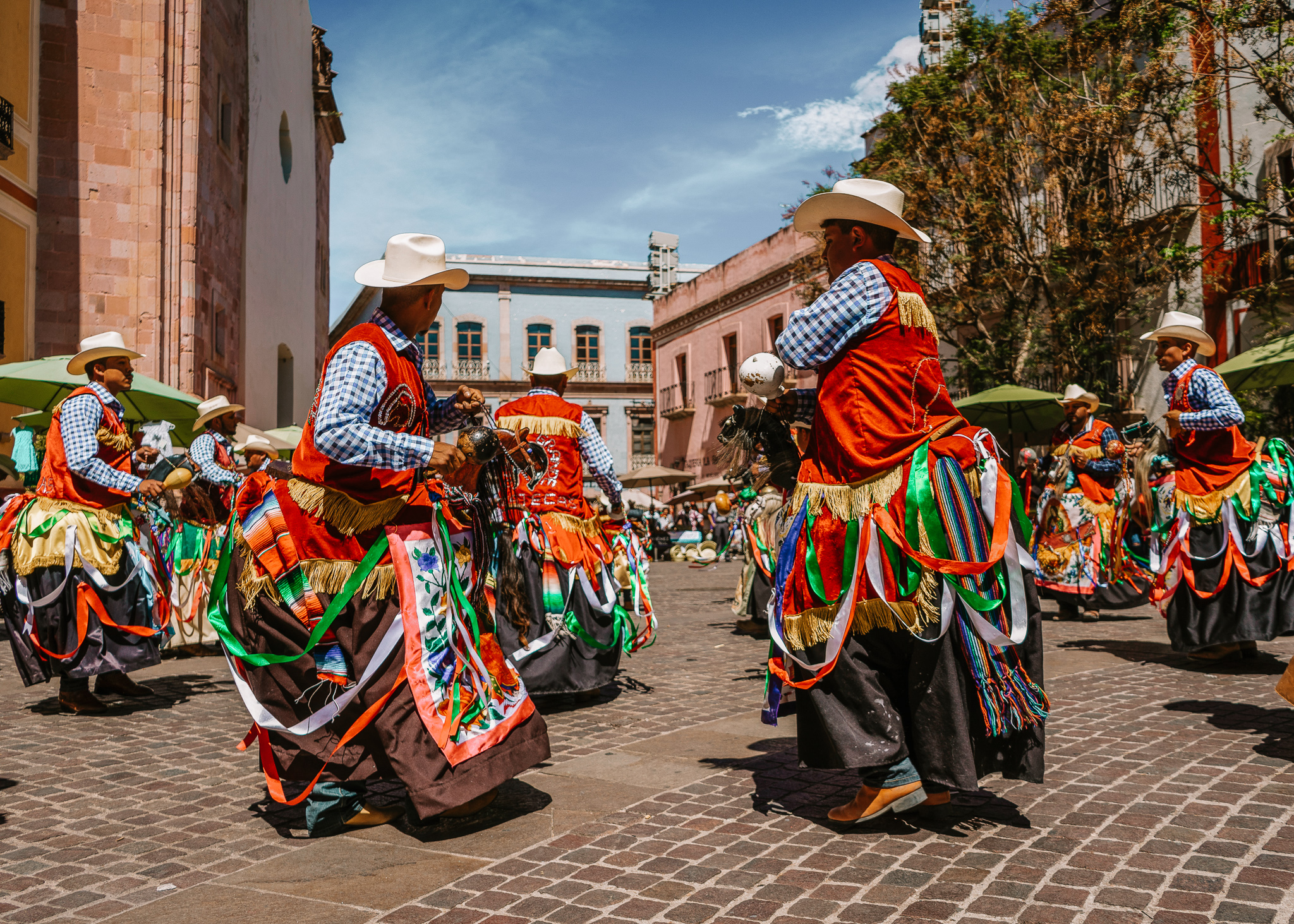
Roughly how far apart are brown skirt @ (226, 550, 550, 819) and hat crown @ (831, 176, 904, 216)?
6.94ft

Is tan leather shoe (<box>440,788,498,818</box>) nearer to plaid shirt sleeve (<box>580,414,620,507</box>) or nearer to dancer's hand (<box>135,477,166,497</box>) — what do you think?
plaid shirt sleeve (<box>580,414,620,507</box>)

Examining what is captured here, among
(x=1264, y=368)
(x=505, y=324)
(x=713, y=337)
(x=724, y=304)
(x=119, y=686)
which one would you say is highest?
(x=505, y=324)

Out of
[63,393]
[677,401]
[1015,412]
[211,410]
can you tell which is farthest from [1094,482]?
[677,401]

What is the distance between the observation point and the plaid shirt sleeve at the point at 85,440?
20.1 ft

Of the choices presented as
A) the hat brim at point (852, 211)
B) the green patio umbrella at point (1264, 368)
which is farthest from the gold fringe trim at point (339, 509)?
the green patio umbrella at point (1264, 368)

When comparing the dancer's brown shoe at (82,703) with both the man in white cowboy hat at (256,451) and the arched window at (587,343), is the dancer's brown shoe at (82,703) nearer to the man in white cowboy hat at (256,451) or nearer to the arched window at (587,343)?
the man in white cowboy hat at (256,451)

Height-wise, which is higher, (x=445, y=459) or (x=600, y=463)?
(x=600, y=463)

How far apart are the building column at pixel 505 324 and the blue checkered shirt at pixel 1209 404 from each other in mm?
44143

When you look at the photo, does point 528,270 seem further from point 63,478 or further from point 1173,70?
point 63,478

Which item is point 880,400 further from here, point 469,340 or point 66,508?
point 469,340

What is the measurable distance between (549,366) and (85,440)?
2.62m

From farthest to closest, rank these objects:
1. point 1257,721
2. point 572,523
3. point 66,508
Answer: point 572,523 → point 66,508 → point 1257,721

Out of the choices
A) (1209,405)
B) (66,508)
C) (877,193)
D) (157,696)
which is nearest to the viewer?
(877,193)

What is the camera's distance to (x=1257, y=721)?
534 centimetres
